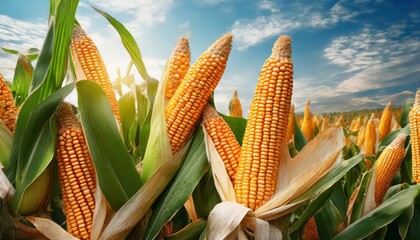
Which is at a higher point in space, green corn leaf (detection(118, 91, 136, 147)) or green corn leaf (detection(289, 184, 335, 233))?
green corn leaf (detection(118, 91, 136, 147))

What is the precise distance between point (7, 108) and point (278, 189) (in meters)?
1.24

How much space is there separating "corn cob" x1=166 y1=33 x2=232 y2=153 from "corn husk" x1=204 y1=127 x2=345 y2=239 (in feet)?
0.37

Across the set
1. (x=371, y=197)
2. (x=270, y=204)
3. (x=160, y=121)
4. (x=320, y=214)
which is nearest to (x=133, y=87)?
(x=160, y=121)

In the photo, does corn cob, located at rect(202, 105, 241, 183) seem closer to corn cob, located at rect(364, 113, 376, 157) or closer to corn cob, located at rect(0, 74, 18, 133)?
corn cob, located at rect(0, 74, 18, 133)

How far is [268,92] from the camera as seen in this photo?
63.9 inches

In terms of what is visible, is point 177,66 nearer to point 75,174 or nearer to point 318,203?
point 75,174

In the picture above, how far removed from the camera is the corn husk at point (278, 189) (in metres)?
1.46

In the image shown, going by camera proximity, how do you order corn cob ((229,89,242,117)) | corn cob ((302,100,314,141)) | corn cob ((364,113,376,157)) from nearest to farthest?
corn cob ((229,89,242,117)) → corn cob ((364,113,376,157)) → corn cob ((302,100,314,141))

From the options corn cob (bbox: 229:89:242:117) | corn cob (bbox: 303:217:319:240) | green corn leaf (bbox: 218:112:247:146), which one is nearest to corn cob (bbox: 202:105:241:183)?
green corn leaf (bbox: 218:112:247:146)

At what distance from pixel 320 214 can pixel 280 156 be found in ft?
2.50

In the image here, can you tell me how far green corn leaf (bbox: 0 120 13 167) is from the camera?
68.9 inches

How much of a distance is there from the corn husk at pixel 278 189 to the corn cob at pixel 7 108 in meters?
0.90

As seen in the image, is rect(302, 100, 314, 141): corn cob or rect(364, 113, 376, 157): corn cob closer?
rect(364, 113, 376, 157): corn cob

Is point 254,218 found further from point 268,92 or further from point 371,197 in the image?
point 371,197
